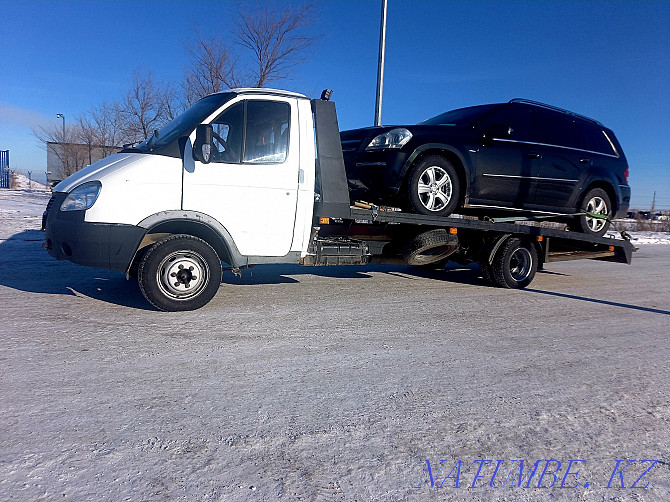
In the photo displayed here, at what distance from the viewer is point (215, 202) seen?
521 centimetres

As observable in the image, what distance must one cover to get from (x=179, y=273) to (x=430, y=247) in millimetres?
3340

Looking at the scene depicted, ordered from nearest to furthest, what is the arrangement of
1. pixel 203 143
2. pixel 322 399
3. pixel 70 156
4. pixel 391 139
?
1. pixel 322 399
2. pixel 203 143
3. pixel 391 139
4. pixel 70 156

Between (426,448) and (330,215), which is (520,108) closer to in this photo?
(330,215)

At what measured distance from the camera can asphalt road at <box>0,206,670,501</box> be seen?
243 cm

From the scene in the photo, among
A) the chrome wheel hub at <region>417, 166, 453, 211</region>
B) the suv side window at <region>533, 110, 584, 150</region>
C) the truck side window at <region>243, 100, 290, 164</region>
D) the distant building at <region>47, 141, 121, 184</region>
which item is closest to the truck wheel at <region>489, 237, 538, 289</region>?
the chrome wheel hub at <region>417, 166, 453, 211</region>

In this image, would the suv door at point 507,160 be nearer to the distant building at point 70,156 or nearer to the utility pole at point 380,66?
the utility pole at point 380,66

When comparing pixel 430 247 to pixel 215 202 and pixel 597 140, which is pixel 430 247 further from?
pixel 597 140

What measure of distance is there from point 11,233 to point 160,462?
31.9 ft

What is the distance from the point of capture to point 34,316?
4812mm

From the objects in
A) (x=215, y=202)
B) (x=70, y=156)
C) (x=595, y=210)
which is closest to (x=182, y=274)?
(x=215, y=202)

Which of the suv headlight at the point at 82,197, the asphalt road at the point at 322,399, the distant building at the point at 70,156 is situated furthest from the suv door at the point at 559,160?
the distant building at the point at 70,156

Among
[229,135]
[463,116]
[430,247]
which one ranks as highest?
[463,116]

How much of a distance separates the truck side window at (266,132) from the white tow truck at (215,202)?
0.04 ft

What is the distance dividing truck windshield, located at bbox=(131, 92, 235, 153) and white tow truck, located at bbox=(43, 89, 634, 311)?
0.02 meters
